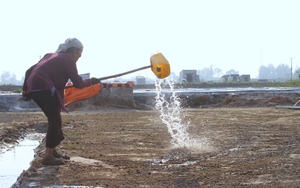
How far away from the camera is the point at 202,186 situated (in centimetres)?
396

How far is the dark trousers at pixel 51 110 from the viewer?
5.03 metres

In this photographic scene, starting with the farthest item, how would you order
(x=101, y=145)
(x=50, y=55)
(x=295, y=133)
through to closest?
(x=295, y=133) → (x=101, y=145) → (x=50, y=55)

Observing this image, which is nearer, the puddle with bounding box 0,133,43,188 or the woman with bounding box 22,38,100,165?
the puddle with bounding box 0,133,43,188

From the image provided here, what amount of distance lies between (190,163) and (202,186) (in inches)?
49.2

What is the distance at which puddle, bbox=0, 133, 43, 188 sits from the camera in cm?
474

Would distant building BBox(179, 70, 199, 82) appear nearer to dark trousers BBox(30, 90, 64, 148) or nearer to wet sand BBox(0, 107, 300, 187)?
wet sand BBox(0, 107, 300, 187)

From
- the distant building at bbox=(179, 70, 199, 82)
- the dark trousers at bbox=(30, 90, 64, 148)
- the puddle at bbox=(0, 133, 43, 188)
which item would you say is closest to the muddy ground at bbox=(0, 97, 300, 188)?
the puddle at bbox=(0, 133, 43, 188)

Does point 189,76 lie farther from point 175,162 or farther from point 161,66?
point 175,162

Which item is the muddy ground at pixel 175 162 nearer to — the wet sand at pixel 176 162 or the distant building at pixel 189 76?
the wet sand at pixel 176 162

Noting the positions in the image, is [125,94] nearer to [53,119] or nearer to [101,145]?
[101,145]

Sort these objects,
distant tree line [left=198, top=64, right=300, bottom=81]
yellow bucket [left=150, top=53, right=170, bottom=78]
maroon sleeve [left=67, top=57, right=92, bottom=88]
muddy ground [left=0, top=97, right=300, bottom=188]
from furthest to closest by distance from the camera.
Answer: distant tree line [left=198, top=64, right=300, bottom=81] → yellow bucket [left=150, top=53, right=170, bottom=78] → maroon sleeve [left=67, top=57, right=92, bottom=88] → muddy ground [left=0, top=97, right=300, bottom=188]

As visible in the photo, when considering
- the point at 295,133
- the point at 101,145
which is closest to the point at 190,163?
A: the point at 101,145

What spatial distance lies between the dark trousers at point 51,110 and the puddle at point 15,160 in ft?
1.77

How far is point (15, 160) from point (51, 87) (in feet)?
5.20
